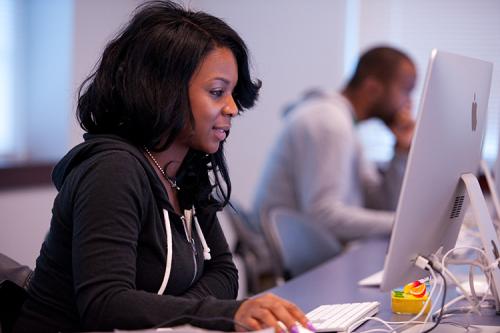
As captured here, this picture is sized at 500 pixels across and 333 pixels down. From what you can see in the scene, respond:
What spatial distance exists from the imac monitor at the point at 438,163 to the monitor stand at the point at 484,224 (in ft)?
0.09

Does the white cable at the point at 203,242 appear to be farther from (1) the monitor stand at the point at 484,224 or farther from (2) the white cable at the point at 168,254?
(1) the monitor stand at the point at 484,224

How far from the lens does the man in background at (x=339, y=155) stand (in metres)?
3.36

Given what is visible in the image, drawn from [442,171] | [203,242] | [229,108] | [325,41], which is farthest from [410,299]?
[325,41]

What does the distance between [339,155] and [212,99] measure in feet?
6.29

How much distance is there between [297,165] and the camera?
345cm

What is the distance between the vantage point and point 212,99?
152cm

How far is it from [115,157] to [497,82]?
3.80 metres

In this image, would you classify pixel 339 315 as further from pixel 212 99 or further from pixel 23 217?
pixel 23 217

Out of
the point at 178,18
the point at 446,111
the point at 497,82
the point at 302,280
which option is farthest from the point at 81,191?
the point at 497,82

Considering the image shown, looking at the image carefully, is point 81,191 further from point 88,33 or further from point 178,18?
point 88,33

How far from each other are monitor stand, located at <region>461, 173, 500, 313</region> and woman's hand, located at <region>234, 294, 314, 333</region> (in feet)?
1.63

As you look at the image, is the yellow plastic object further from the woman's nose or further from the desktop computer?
the woman's nose

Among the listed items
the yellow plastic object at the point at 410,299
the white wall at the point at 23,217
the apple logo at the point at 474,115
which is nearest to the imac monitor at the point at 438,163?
the apple logo at the point at 474,115

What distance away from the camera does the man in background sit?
11.0 feet
